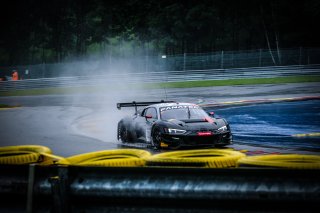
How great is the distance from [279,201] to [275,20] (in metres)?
58.5

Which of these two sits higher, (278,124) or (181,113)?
(181,113)

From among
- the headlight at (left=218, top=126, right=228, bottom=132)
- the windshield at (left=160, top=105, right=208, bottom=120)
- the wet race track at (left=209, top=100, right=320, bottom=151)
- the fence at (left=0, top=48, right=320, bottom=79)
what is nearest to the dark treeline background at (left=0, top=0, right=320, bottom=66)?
the fence at (left=0, top=48, right=320, bottom=79)

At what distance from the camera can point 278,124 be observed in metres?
17.5

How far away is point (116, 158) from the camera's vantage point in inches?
225

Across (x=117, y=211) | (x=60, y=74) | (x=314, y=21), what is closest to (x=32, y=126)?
(x=117, y=211)

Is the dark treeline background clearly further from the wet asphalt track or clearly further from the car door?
the car door

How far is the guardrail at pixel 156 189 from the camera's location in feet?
12.6

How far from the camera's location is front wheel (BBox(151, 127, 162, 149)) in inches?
496

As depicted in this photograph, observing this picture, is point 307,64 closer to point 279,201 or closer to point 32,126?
point 32,126

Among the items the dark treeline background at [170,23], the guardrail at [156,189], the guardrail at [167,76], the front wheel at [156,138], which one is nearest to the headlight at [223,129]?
the front wheel at [156,138]

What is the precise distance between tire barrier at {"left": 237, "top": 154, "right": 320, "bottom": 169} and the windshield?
8.07 m

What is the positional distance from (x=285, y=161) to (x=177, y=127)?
752 cm

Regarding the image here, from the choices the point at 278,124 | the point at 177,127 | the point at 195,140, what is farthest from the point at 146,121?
the point at 278,124

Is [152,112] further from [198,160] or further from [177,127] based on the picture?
[198,160]
